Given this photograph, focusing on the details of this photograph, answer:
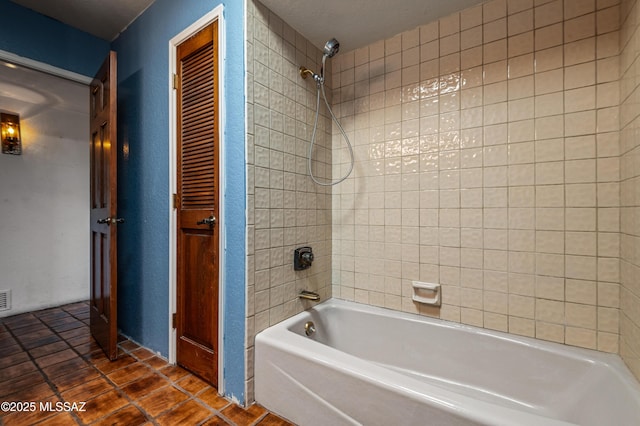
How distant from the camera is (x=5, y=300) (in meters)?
2.64

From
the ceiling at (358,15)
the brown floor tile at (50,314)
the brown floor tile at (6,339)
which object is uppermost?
the ceiling at (358,15)

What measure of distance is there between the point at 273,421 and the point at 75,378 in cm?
122

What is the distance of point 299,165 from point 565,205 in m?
1.38

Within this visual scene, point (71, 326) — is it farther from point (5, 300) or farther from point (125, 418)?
point (125, 418)

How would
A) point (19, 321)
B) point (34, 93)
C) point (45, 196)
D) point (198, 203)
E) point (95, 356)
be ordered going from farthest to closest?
point (45, 196), point (34, 93), point (19, 321), point (95, 356), point (198, 203)

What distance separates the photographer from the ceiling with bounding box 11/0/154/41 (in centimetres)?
188

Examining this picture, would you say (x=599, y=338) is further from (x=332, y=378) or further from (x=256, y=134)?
(x=256, y=134)

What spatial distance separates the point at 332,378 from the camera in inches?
45.6

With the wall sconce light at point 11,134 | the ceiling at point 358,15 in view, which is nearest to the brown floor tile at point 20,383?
the wall sconce light at point 11,134

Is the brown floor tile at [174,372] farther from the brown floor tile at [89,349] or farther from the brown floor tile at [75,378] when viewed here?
the brown floor tile at [89,349]

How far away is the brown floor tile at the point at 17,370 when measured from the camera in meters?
1.61

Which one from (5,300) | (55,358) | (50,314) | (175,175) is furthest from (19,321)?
(175,175)

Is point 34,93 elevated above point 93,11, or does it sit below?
below

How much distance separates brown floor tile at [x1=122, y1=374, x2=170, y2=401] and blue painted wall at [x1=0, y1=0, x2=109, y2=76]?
2.30 metres
